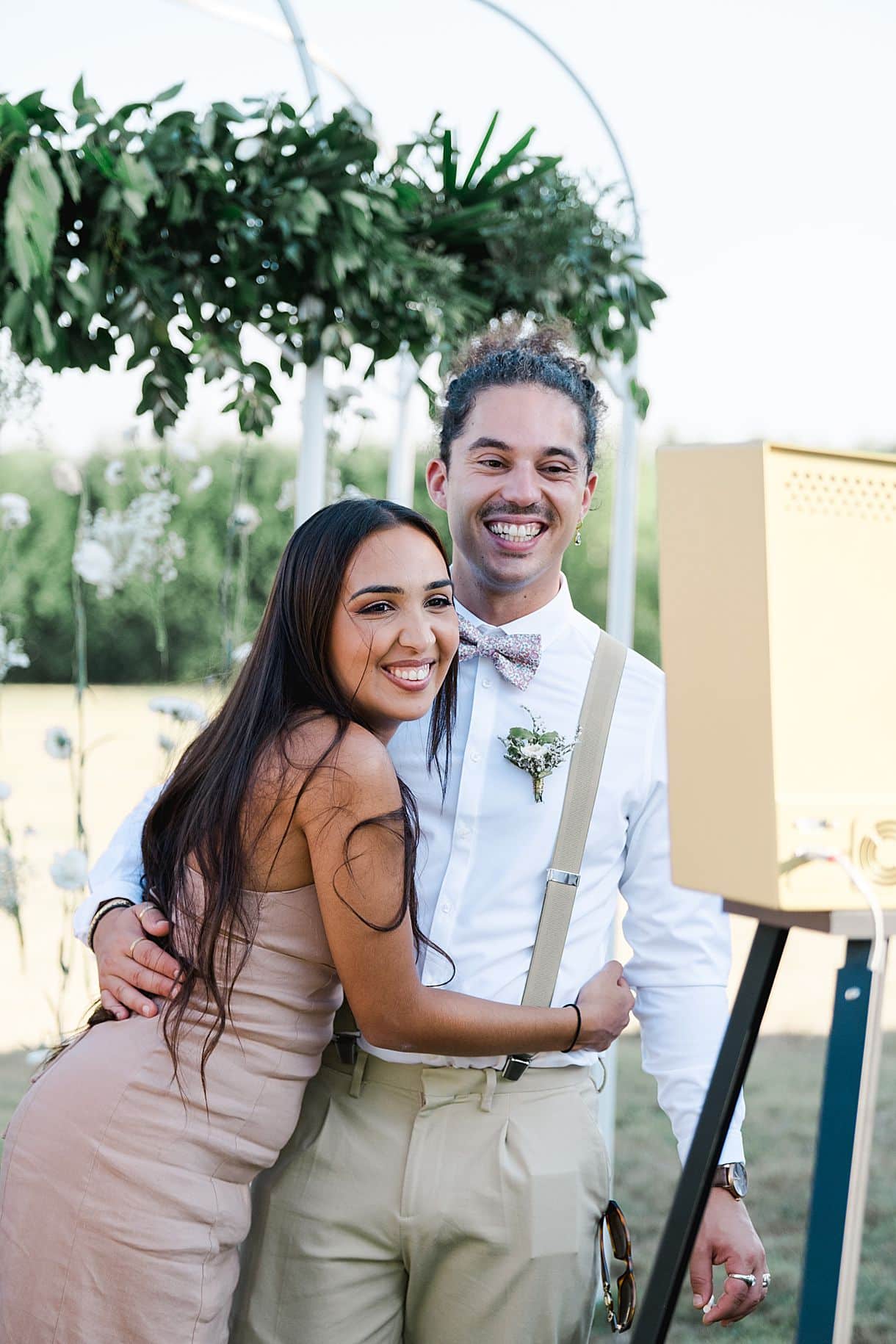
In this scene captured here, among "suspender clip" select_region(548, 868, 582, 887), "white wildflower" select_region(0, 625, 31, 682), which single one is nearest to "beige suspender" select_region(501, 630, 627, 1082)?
"suspender clip" select_region(548, 868, 582, 887)

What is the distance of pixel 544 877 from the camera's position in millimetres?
1766

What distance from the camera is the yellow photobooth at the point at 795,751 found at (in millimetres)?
1001

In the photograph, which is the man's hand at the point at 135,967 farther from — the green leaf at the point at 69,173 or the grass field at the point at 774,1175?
the grass field at the point at 774,1175

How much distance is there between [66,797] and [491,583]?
7.64 metres

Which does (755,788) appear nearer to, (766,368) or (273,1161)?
(273,1161)

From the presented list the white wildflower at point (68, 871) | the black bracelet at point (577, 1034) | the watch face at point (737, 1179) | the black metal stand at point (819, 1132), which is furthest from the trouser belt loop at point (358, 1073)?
the white wildflower at point (68, 871)

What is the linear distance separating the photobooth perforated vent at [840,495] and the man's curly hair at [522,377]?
37.1 inches

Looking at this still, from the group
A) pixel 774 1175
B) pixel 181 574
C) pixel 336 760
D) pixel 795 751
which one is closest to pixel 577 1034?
pixel 336 760

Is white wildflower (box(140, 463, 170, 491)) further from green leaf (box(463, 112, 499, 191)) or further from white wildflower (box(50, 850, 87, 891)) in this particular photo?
green leaf (box(463, 112, 499, 191))

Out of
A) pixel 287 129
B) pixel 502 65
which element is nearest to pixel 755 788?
pixel 287 129

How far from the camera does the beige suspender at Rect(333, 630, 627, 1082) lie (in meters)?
1.71

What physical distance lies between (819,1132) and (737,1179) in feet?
2.06

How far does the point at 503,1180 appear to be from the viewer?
164cm

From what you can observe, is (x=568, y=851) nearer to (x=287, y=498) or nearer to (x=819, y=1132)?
(x=819, y=1132)
